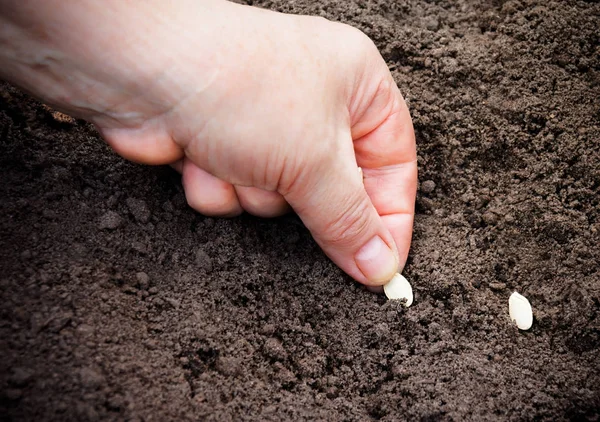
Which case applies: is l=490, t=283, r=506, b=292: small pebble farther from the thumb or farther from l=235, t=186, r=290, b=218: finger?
l=235, t=186, r=290, b=218: finger

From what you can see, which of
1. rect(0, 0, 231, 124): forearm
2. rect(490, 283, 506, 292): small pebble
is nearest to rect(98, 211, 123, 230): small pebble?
rect(0, 0, 231, 124): forearm

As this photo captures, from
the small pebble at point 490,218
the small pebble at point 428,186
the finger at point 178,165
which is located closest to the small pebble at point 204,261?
the finger at point 178,165

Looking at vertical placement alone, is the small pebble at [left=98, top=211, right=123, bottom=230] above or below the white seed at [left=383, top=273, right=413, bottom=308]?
above

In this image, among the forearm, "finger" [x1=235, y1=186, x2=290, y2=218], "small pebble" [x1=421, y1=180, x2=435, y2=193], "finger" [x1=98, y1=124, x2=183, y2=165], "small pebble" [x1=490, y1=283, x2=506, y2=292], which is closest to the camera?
the forearm

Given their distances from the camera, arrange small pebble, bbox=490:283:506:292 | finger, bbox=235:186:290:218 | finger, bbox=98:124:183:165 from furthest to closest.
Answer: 1. small pebble, bbox=490:283:506:292
2. finger, bbox=235:186:290:218
3. finger, bbox=98:124:183:165

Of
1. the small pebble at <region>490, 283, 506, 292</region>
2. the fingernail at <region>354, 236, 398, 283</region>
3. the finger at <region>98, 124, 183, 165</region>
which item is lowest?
the small pebble at <region>490, 283, 506, 292</region>

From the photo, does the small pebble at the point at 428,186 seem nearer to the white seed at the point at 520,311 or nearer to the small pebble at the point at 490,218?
the small pebble at the point at 490,218

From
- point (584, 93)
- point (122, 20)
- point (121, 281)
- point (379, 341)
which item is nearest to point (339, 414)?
point (379, 341)
